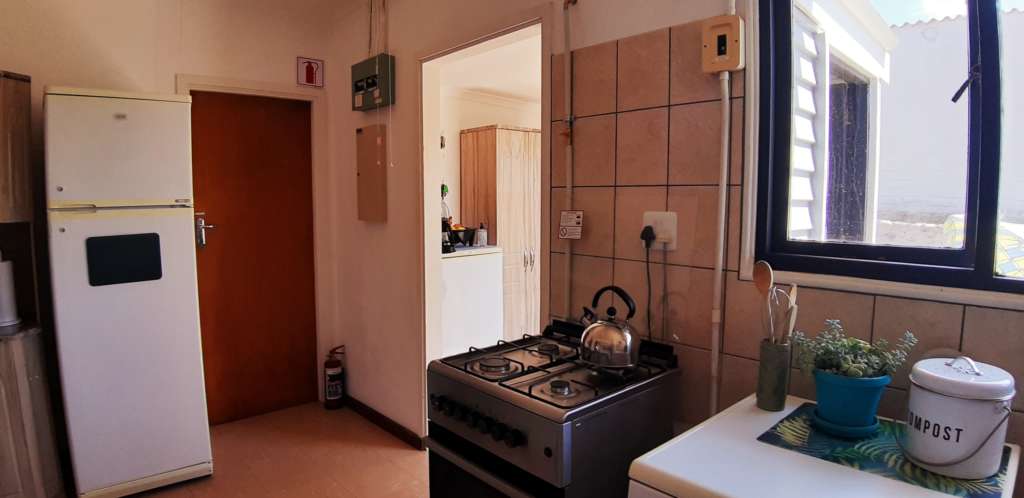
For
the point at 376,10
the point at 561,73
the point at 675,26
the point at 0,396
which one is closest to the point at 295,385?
the point at 0,396

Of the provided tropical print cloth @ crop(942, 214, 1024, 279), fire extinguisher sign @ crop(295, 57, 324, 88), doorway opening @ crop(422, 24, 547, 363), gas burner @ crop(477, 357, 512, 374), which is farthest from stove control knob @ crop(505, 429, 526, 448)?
fire extinguisher sign @ crop(295, 57, 324, 88)

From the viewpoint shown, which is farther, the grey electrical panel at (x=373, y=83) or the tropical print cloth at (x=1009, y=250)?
the grey electrical panel at (x=373, y=83)

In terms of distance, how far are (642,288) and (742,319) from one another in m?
0.32

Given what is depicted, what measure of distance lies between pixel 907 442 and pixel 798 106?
88 centimetres

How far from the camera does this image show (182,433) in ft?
8.16

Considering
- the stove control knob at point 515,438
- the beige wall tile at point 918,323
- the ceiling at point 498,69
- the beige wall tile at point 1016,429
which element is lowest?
the stove control knob at point 515,438

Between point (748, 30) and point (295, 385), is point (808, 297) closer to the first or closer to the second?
point (748, 30)

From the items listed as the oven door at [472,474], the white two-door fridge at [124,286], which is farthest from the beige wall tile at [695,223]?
the white two-door fridge at [124,286]

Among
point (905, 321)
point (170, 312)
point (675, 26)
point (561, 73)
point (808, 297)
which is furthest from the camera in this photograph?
point (170, 312)

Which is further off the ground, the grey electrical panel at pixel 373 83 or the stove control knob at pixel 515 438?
the grey electrical panel at pixel 373 83

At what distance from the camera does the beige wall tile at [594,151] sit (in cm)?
182

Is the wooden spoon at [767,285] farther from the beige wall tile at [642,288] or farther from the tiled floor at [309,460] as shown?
the tiled floor at [309,460]

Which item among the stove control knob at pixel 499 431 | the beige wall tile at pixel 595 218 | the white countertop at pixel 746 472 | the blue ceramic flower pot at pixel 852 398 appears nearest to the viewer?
the white countertop at pixel 746 472

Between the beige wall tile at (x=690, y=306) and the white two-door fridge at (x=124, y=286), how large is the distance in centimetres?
207
